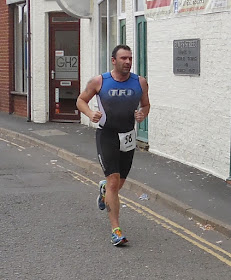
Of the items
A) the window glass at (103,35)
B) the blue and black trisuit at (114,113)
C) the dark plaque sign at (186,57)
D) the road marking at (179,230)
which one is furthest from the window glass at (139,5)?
the blue and black trisuit at (114,113)

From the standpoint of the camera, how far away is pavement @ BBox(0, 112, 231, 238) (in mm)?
8656

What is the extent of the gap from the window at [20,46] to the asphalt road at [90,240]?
32.0 ft

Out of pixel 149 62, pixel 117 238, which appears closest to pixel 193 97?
pixel 149 62

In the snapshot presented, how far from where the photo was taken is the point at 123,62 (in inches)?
283

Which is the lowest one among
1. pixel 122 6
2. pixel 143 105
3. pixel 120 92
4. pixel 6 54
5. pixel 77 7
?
pixel 143 105

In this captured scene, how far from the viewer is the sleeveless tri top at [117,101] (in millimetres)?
7266

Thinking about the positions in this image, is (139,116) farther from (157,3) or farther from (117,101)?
(157,3)

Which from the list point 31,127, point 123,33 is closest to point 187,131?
point 123,33

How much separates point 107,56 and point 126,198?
738 cm

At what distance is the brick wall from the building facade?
0.03m

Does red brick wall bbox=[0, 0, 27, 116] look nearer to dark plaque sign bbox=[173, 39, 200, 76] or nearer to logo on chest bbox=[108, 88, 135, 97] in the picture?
dark plaque sign bbox=[173, 39, 200, 76]

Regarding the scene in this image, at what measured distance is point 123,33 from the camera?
15.3m

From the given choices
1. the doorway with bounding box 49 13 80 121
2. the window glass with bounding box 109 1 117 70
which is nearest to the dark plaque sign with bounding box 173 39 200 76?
the window glass with bounding box 109 1 117 70

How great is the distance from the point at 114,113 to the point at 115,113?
10 mm
